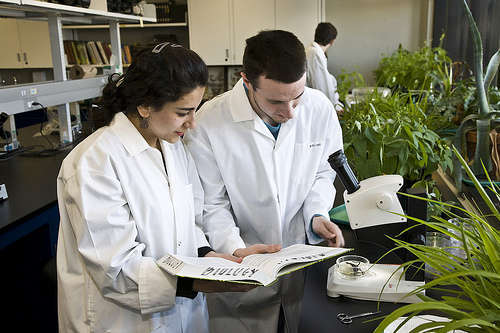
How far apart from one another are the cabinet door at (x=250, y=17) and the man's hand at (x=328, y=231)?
16.3 feet

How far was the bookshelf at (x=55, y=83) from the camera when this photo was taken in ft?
8.63

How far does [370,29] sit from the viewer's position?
6637 mm

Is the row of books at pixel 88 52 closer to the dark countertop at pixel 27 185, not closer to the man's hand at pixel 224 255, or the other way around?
the dark countertop at pixel 27 185

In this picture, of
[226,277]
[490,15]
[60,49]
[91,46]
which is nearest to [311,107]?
[226,277]

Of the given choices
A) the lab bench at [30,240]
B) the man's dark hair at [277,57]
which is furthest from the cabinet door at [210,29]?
the man's dark hair at [277,57]

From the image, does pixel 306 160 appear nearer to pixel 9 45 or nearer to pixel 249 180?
pixel 249 180

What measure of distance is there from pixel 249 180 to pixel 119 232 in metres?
0.59

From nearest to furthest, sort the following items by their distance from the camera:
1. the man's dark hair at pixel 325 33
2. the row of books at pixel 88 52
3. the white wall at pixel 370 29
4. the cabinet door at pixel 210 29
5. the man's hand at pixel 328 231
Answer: the man's hand at pixel 328 231, the man's dark hair at pixel 325 33, the row of books at pixel 88 52, the cabinet door at pixel 210 29, the white wall at pixel 370 29

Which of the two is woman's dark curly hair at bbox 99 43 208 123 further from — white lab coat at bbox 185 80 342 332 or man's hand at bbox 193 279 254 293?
man's hand at bbox 193 279 254 293

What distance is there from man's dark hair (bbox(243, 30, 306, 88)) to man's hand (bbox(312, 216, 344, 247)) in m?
0.48

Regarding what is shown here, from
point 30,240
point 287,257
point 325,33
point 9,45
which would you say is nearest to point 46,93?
point 30,240

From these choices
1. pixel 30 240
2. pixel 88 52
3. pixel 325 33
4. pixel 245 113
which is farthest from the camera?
pixel 88 52

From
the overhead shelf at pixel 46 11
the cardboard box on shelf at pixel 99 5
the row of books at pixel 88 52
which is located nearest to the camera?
the overhead shelf at pixel 46 11

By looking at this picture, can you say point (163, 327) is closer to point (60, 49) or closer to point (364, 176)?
point (364, 176)
